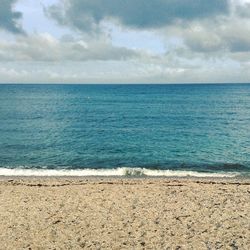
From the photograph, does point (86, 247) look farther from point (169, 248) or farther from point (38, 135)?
point (38, 135)

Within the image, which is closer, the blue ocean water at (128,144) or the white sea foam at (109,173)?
the white sea foam at (109,173)

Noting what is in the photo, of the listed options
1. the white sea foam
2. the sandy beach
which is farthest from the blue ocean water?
the sandy beach

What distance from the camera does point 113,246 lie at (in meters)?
13.5

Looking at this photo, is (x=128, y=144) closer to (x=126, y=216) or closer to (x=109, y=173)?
(x=109, y=173)

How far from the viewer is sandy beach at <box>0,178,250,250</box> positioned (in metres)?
13.9

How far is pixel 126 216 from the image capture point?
53.4 ft

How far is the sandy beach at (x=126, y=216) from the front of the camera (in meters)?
13.9

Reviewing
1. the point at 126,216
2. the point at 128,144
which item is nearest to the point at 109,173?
the point at 128,144

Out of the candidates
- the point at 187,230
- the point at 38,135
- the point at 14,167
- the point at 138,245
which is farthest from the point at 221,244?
the point at 38,135

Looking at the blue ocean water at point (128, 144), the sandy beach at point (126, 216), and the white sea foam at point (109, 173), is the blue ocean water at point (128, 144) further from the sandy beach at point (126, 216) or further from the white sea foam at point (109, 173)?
the sandy beach at point (126, 216)

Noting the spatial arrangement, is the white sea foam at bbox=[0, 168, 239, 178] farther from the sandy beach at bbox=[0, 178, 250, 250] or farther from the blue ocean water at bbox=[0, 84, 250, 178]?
the sandy beach at bbox=[0, 178, 250, 250]

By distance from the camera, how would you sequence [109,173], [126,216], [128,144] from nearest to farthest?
[126,216], [109,173], [128,144]

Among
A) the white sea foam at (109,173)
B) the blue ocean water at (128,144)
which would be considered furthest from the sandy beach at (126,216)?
the blue ocean water at (128,144)

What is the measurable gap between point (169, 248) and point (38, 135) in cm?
3541
